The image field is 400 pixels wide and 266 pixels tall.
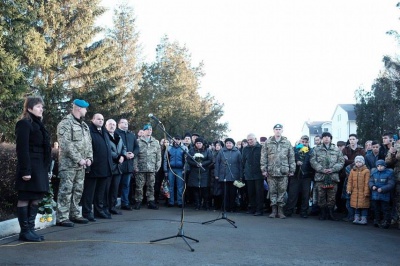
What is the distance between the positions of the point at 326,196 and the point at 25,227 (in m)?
7.02

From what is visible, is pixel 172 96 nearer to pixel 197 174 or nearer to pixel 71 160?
pixel 197 174

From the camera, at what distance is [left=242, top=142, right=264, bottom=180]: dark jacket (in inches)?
435

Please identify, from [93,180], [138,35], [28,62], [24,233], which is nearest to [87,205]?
[93,180]

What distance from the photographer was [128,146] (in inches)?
424

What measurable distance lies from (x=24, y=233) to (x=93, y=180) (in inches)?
94.9

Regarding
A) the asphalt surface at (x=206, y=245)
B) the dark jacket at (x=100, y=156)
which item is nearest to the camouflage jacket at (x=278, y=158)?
the asphalt surface at (x=206, y=245)

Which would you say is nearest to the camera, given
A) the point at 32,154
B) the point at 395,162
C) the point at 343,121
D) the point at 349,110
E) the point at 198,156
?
the point at 32,154

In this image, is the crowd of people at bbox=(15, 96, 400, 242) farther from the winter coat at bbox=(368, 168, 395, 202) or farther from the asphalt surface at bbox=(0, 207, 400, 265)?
the asphalt surface at bbox=(0, 207, 400, 265)

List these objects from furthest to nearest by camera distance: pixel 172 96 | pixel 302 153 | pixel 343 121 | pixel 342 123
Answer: pixel 342 123, pixel 343 121, pixel 172 96, pixel 302 153

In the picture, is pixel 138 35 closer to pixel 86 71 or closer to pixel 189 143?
pixel 86 71

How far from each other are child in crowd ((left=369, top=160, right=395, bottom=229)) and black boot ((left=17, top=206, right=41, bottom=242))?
22.8ft

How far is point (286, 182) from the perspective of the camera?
34.3ft

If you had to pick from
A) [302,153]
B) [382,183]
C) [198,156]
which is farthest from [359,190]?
[198,156]

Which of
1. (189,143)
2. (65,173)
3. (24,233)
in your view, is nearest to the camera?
(24,233)
